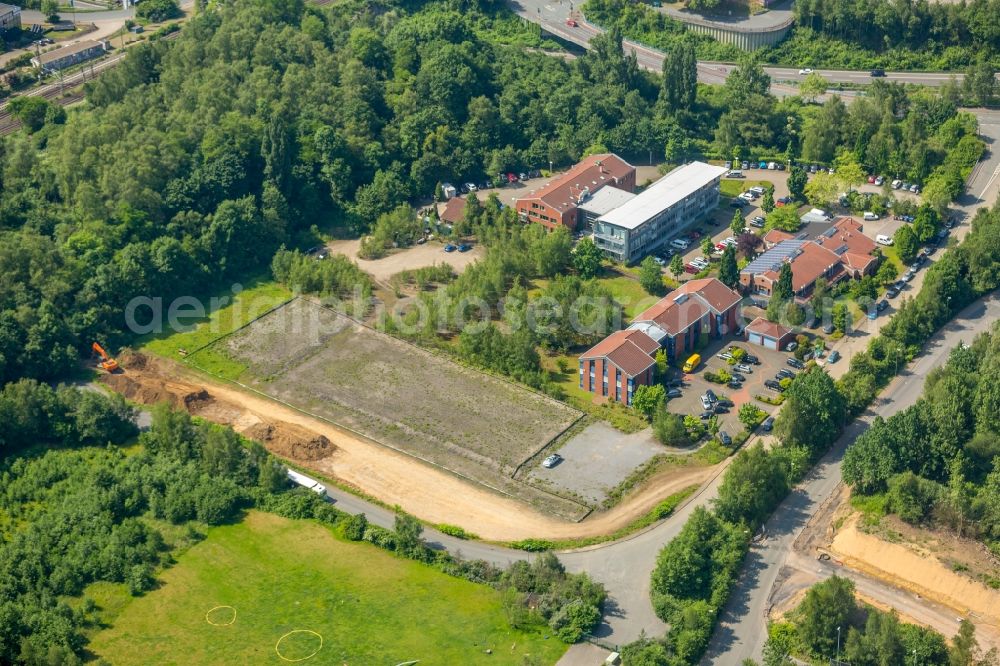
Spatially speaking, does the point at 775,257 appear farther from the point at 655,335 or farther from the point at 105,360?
the point at 105,360

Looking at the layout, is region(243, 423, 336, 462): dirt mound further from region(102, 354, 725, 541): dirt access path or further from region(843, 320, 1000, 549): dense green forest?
region(843, 320, 1000, 549): dense green forest

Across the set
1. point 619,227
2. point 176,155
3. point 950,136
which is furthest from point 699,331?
point 176,155

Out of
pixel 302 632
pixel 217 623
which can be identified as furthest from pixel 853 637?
pixel 217 623

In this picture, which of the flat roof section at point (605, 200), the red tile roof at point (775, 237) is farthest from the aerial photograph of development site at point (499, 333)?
the red tile roof at point (775, 237)

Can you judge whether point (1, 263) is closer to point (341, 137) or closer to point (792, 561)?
point (341, 137)

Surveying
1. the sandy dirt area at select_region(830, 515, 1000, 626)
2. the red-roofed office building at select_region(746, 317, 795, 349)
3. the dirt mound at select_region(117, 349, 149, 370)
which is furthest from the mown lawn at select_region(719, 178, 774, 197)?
the dirt mound at select_region(117, 349, 149, 370)

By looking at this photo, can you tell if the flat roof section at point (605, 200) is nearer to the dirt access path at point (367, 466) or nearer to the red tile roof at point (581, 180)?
the red tile roof at point (581, 180)
